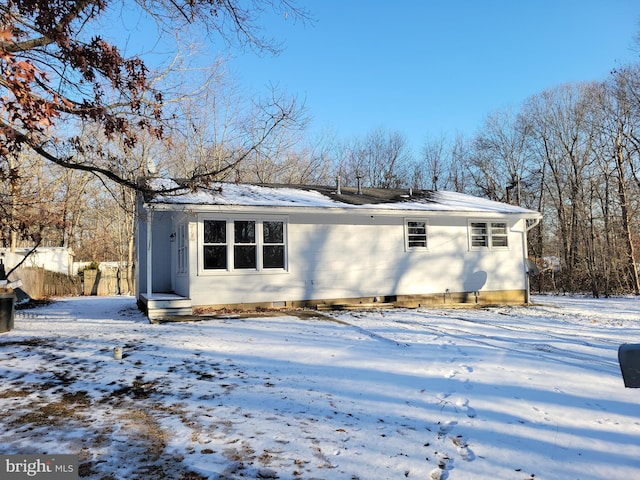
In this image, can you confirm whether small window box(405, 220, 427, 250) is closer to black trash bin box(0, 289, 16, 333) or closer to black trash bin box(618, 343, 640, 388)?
black trash bin box(0, 289, 16, 333)

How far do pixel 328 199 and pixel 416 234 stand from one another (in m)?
2.96

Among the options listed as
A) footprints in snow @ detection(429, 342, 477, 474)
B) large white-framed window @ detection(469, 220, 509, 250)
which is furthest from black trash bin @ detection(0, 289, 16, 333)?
large white-framed window @ detection(469, 220, 509, 250)

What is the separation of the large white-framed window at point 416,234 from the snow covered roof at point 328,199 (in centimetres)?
51

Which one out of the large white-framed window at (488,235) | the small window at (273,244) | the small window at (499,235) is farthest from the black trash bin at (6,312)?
the small window at (499,235)

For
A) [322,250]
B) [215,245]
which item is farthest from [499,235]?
[215,245]

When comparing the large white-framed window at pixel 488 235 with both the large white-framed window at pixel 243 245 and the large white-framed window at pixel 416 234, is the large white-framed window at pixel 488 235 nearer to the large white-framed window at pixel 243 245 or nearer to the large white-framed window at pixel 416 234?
the large white-framed window at pixel 416 234

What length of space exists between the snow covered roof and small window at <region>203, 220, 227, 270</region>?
0.69m

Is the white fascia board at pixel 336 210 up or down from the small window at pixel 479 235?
up

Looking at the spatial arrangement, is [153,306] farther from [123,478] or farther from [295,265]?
[123,478]

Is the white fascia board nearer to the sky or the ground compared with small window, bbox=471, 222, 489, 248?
nearer to the sky

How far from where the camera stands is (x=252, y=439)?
3.38 meters

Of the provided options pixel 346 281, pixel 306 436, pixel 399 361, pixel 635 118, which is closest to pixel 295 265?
pixel 346 281

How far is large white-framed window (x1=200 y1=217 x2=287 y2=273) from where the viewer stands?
11.0 meters

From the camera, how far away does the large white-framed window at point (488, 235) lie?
14.1m
